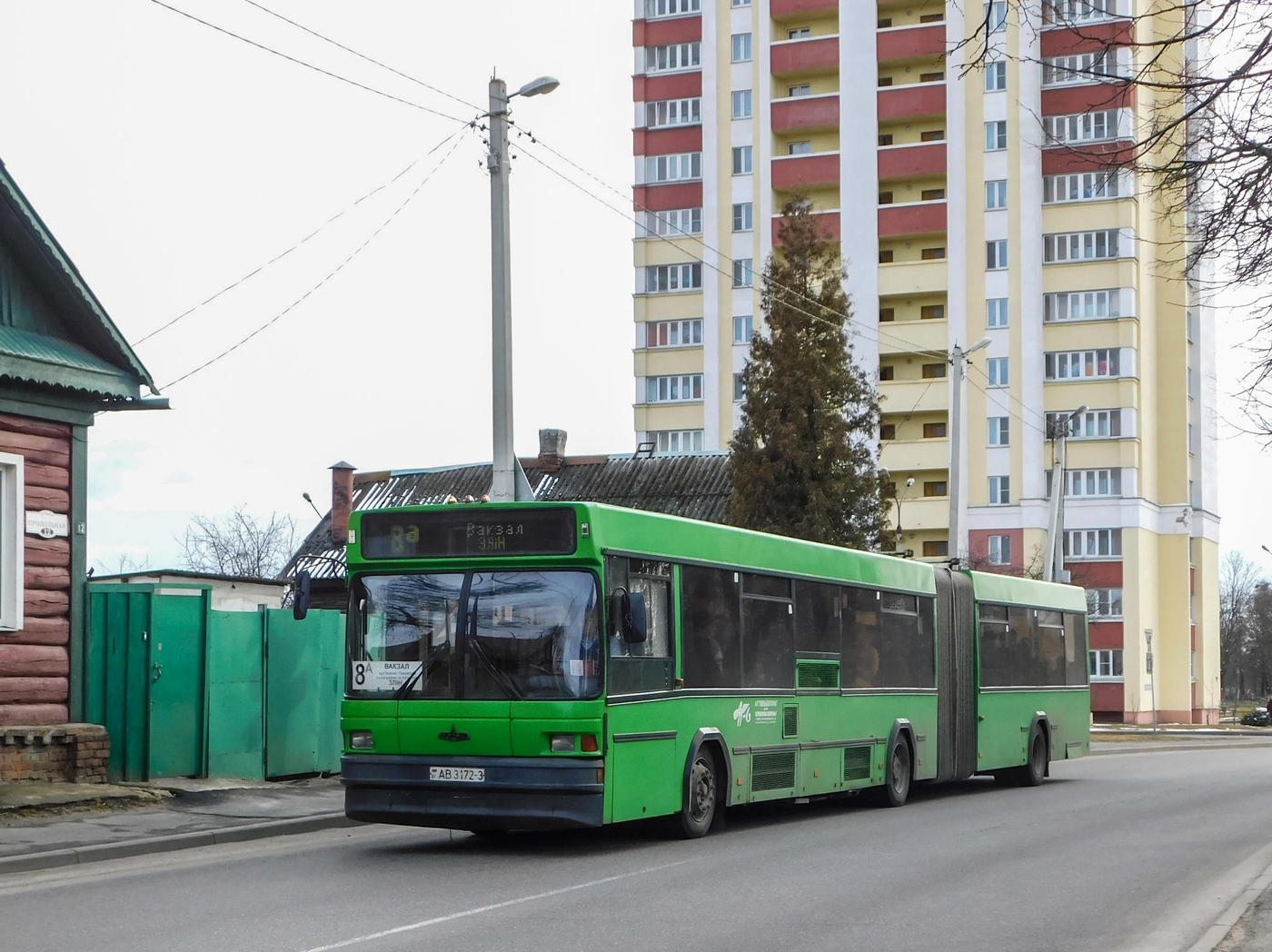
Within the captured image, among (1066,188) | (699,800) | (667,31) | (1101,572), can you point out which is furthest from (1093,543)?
(699,800)

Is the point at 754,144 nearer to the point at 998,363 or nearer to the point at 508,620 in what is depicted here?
the point at 998,363

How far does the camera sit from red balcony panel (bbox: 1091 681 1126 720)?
71375 millimetres

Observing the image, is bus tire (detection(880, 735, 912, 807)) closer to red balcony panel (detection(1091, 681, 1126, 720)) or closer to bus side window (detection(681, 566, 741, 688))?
bus side window (detection(681, 566, 741, 688))

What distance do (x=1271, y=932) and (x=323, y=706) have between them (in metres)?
13.6

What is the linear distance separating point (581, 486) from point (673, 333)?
28.0 m

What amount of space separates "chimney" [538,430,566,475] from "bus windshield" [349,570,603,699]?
42.8 metres

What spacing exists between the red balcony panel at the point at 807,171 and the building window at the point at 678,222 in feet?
13.9

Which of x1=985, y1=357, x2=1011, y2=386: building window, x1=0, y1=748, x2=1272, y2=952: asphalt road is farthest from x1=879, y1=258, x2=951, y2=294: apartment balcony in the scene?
x1=0, y1=748, x2=1272, y2=952: asphalt road

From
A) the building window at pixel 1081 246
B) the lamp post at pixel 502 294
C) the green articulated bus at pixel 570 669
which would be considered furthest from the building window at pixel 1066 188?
the green articulated bus at pixel 570 669

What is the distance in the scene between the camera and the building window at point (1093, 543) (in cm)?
7225

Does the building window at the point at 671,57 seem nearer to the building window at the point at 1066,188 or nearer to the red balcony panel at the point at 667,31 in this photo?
the red balcony panel at the point at 667,31

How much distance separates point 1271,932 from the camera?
9898 mm

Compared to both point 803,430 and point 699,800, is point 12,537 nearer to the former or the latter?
point 699,800

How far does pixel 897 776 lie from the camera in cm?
2047
